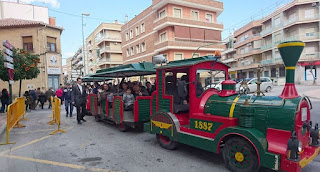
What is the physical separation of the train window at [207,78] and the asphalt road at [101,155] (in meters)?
1.52

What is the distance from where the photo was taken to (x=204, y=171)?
3668mm

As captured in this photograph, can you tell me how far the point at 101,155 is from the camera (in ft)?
15.2

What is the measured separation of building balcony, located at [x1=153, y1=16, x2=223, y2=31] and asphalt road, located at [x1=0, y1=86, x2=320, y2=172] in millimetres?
20791

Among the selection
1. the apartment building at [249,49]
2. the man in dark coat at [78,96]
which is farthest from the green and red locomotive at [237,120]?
the apartment building at [249,49]

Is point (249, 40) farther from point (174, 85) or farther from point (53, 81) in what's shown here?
point (174, 85)

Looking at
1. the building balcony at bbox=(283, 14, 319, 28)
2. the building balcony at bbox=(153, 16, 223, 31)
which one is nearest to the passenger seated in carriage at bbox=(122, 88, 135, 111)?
the building balcony at bbox=(153, 16, 223, 31)

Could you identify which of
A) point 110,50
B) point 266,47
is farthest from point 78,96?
point 266,47

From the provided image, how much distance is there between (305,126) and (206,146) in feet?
5.43

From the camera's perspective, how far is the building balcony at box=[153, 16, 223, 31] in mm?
25078

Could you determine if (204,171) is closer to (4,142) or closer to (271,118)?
(271,118)

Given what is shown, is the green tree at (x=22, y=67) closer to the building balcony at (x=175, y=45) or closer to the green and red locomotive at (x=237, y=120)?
the green and red locomotive at (x=237, y=120)

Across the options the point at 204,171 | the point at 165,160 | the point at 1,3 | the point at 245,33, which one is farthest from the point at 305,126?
the point at 245,33

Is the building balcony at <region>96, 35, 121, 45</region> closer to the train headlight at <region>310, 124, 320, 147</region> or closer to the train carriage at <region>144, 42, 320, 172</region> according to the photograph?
the train carriage at <region>144, 42, 320, 172</region>

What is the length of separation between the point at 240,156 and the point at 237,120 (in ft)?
2.00
